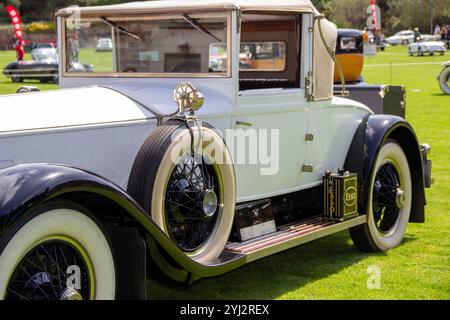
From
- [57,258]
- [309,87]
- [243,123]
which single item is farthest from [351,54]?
[57,258]

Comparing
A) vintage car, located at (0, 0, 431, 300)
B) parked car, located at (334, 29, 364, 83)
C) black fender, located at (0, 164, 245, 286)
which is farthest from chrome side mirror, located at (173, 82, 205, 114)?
parked car, located at (334, 29, 364, 83)

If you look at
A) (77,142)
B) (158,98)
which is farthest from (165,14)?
(77,142)

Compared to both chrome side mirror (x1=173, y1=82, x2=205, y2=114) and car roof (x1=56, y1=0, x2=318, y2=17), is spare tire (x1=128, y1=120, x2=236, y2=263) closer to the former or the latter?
chrome side mirror (x1=173, y1=82, x2=205, y2=114)

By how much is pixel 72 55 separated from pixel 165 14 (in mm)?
828

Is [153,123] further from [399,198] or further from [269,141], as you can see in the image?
[399,198]

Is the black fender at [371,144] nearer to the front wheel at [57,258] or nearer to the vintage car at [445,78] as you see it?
the front wheel at [57,258]

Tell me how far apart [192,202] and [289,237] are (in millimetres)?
868

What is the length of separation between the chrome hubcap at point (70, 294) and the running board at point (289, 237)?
1.22 metres

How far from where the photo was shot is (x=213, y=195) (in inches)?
153

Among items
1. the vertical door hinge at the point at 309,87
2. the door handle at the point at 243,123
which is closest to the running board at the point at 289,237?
the door handle at the point at 243,123

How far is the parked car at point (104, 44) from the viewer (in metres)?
4.95

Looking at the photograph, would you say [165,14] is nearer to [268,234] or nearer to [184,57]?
[184,57]

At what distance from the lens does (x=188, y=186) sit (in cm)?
381

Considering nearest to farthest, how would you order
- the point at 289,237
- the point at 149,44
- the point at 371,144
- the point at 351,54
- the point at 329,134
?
the point at 289,237, the point at 149,44, the point at 329,134, the point at 371,144, the point at 351,54
